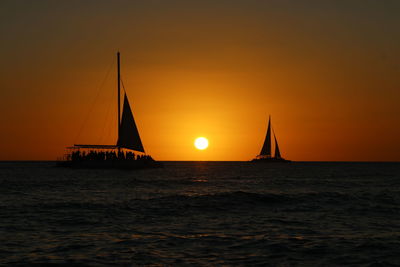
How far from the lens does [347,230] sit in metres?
21.1

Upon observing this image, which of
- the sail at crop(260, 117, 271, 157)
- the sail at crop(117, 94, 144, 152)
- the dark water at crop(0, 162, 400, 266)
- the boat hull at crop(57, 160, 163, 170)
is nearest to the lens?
the dark water at crop(0, 162, 400, 266)

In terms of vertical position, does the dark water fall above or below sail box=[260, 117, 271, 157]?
below

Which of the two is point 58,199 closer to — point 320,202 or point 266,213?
point 266,213

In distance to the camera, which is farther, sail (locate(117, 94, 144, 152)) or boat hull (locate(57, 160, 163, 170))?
sail (locate(117, 94, 144, 152))

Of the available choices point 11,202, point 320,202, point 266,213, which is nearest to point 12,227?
point 11,202

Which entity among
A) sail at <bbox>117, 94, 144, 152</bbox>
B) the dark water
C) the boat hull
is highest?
sail at <bbox>117, 94, 144, 152</bbox>

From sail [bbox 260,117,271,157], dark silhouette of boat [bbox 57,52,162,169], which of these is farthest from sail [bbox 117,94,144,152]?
sail [bbox 260,117,271,157]

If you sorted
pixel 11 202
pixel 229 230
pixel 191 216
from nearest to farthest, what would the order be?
pixel 229 230 → pixel 191 216 → pixel 11 202

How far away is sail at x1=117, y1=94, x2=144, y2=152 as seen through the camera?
81.2 meters

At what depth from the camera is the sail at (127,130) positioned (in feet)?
267

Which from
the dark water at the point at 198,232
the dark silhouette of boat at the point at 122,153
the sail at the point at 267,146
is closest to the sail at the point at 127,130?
the dark silhouette of boat at the point at 122,153

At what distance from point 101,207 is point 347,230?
15.6 meters

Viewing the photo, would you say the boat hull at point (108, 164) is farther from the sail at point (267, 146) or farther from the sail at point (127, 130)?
the sail at point (267, 146)

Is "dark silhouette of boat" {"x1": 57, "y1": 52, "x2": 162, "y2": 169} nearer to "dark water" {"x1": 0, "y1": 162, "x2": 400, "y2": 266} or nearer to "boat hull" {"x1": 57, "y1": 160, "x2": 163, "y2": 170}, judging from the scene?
"boat hull" {"x1": 57, "y1": 160, "x2": 163, "y2": 170}
